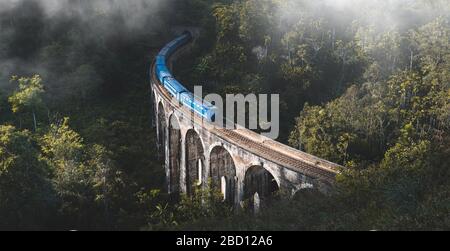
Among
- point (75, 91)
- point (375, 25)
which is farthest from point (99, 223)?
point (375, 25)

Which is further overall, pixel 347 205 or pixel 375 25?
pixel 375 25

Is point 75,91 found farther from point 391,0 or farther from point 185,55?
point 391,0

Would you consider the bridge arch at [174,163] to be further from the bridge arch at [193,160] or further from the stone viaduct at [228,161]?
the bridge arch at [193,160]

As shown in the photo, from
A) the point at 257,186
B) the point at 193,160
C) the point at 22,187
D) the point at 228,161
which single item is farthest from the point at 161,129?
the point at 22,187

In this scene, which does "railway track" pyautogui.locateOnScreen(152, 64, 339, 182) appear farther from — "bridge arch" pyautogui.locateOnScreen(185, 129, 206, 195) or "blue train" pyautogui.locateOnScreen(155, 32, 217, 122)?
"bridge arch" pyautogui.locateOnScreen(185, 129, 206, 195)

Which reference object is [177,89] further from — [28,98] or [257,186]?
[28,98]

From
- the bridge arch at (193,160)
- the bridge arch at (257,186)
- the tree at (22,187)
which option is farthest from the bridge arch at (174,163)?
the tree at (22,187)

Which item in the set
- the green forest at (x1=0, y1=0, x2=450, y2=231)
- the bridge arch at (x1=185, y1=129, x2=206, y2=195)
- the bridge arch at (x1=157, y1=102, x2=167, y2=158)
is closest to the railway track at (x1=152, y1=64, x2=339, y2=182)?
the green forest at (x1=0, y1=0, x2=450, y2=231)
